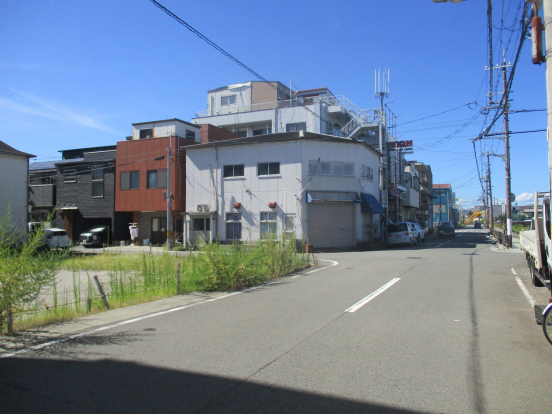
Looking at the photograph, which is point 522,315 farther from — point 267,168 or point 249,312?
point 267,168

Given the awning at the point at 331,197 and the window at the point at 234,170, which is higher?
the window at the point at 234,170

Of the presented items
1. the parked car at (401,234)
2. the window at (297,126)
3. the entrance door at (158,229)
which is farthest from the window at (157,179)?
the parked car at (401,234)

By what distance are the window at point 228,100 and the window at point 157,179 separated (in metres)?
19.7

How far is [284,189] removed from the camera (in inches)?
1096

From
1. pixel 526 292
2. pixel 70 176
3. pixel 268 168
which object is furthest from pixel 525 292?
pixel 70 176

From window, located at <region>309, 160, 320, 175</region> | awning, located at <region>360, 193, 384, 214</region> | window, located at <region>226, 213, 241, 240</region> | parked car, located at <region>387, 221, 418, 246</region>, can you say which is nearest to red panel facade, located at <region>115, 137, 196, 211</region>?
window, located at <region>226, 213, 241, 240</region>

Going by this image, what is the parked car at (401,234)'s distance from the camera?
3147 cm

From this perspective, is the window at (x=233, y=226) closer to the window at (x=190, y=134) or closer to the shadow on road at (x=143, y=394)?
the window at (x=190, y=134)

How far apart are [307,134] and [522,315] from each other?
21.6 meters

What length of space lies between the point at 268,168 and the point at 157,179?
9597mm

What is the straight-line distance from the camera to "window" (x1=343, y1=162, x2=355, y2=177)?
28995mm

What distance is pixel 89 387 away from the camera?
4555mm

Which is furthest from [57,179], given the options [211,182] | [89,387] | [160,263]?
[89,387]

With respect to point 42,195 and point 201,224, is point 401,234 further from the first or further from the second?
point 42,195
